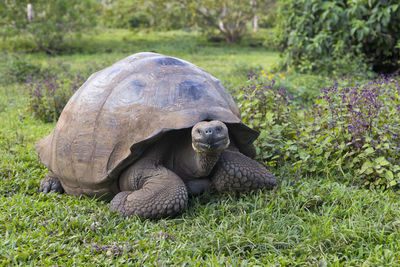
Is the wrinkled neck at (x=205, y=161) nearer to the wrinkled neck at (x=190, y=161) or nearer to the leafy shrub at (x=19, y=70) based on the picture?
the wrinkled neck at (x=190, y=161)

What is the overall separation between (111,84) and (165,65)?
1.30 ft

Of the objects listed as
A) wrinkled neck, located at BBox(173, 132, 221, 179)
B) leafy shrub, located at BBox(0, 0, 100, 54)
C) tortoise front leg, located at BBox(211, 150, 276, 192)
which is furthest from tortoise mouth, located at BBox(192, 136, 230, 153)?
leafy shrub, located at BBox(0, 0, 100, 54)

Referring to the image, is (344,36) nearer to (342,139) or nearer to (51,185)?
(342,139)

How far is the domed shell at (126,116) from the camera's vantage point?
2418mm

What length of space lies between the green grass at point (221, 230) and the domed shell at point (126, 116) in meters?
0.25

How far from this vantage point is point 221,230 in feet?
6.97

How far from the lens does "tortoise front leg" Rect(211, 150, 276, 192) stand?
248 cm

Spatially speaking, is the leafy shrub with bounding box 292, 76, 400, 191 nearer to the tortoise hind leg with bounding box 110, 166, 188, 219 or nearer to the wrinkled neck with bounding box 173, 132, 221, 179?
the wrinkled neck with bounding box 173, 132, 221, 179

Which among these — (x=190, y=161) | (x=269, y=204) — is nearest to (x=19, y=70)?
(x=190, y=161)

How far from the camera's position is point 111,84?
270 centimetres

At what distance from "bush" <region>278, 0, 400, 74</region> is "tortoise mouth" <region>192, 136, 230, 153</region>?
4408mm

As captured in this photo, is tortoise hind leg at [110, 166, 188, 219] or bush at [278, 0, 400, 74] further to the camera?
bush at [278, 0, 400, 74]

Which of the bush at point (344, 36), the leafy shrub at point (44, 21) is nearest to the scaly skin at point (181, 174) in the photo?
the bush at point (344, 36)

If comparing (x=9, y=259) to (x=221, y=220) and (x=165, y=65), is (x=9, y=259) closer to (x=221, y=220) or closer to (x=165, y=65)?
(x=221, y=220)
